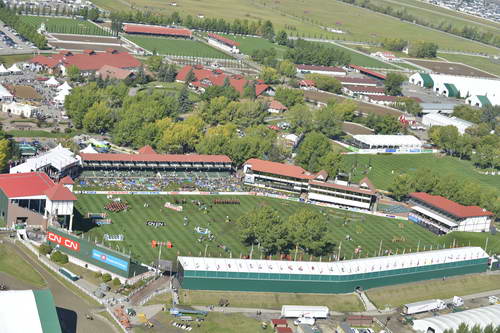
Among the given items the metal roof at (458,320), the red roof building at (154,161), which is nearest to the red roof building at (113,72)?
the red roof building at (154,161)

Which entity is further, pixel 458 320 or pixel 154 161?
pixel 154 161

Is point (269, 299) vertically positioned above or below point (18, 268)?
above

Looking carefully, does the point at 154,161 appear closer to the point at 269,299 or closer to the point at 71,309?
the point at 269,299

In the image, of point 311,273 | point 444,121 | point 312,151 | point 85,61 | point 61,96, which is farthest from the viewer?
point 85,61

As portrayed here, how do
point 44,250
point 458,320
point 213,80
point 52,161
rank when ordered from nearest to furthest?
point 458,320
point 44,250
point 52,161
point 213,80

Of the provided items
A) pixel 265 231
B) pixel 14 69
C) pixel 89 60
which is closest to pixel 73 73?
pixel 89 60

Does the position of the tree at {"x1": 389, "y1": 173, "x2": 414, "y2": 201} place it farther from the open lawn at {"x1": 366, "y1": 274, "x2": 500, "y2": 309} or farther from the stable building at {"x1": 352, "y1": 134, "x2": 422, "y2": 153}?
the open lawn at {"x1": 366, "y1": 274, "x2": 500, "y2": 309}
